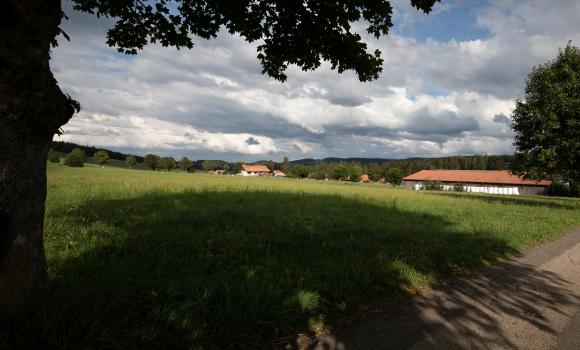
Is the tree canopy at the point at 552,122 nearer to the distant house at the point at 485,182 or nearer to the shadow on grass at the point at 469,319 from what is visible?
the shadow on grass at the point at 469,319

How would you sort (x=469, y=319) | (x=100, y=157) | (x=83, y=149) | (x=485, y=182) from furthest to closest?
1. (x=83, y=149)
2. (x=100, y=157)
3. (x=485, y=182)
4. (x=469, y=319)

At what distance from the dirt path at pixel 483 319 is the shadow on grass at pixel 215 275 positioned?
18.9 inches

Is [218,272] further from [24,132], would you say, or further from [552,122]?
[552,122]

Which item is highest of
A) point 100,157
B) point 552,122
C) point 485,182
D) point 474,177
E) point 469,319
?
point 552,122

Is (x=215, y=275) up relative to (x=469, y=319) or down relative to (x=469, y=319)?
up

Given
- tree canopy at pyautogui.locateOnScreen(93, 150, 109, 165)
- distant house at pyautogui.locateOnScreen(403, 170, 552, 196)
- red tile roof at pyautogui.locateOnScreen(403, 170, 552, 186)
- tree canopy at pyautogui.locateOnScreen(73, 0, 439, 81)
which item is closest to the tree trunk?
tree canopy at pyautogui.locateOnScreen(73, 0, 439, 81)

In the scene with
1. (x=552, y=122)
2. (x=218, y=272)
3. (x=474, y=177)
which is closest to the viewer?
(x=218, y=272)

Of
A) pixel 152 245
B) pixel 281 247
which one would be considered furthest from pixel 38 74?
pixel 281 247

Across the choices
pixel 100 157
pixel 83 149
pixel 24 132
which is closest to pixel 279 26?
pixel 24 132

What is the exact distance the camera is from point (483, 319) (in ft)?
15.0

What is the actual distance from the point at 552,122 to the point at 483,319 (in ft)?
77.2

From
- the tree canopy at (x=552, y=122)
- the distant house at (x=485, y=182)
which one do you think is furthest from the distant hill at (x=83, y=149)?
the tree canopy at (x=552, y=122)

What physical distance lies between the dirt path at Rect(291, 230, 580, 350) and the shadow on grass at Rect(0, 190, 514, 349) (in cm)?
48

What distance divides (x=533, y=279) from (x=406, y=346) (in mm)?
4581
